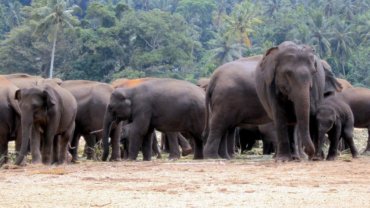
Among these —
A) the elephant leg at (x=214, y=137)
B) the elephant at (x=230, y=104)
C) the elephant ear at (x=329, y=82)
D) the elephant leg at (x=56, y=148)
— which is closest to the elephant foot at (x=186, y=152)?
the elephant at (x=230, y=104)

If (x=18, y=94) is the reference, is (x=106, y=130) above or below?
below

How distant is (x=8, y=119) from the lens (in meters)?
14.4

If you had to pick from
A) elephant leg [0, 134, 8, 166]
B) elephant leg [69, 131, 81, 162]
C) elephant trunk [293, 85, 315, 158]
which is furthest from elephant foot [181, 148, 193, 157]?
elephant trunk [293, 85, 315, 158]

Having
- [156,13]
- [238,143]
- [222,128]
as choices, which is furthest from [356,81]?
[222,128]

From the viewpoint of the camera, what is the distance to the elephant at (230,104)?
16.0 meters

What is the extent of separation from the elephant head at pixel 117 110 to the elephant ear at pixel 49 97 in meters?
2.69

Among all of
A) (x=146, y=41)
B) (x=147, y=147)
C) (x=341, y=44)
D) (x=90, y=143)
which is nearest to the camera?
(x=147, y=147)

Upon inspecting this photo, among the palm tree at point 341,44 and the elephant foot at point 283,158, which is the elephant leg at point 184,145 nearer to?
the elephant foot at point 283,158

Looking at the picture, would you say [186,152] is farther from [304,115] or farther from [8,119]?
[304,115]

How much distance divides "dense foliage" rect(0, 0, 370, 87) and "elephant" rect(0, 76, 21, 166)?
49.0 metres

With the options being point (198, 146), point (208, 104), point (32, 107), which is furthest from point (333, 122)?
point (32, 107)

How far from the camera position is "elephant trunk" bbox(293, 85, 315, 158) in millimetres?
13156

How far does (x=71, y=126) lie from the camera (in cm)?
1591

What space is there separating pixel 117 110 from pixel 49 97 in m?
2.90
